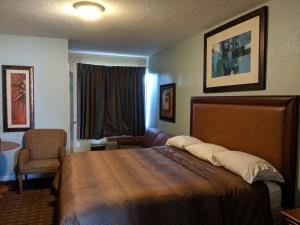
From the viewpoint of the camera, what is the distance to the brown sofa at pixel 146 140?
13.9ft

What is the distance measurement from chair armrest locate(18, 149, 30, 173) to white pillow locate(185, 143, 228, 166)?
2460mm

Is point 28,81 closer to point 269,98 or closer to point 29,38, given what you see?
point 29,38

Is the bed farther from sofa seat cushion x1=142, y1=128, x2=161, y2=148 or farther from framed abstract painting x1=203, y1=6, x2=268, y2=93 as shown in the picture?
sofa seat cushion x1=142, y1=128, x2=161, y2=148

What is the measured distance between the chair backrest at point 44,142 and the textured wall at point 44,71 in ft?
0.49

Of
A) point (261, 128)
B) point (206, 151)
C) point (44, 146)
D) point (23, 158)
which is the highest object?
point (261, 128)

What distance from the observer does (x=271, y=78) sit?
2363 millimetres

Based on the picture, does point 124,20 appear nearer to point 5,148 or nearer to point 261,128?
point 261,128

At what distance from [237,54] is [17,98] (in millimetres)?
3411

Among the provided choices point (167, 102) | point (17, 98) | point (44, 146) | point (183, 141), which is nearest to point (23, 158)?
point (44, 146)

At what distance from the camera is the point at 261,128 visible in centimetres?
235

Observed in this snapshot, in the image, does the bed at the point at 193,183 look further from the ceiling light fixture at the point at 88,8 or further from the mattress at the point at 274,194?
the ceiling light fixture at the point at 88,8

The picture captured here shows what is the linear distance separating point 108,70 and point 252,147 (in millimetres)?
3742

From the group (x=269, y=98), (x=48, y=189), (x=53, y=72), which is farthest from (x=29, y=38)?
(x=269, y=98)

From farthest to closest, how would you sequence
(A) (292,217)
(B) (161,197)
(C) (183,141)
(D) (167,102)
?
(D) (167,102) → (C) (183,141) → (B) (161,197) → (A) (292,217)
